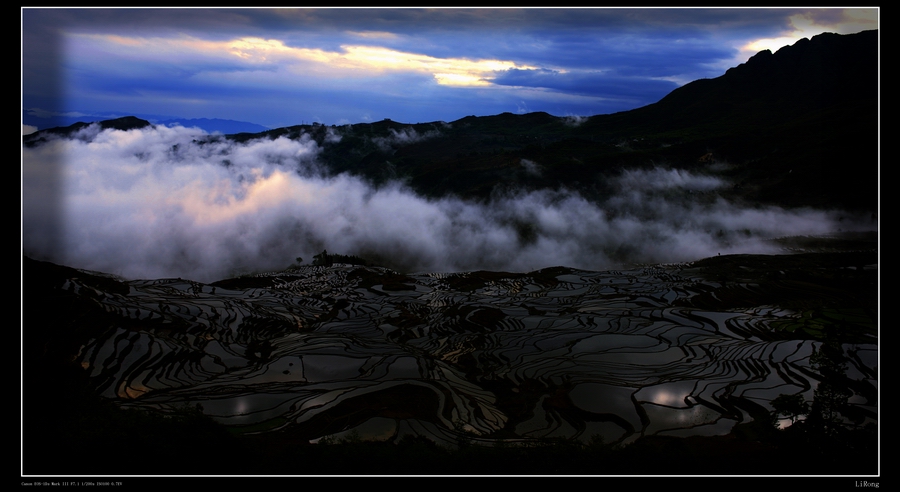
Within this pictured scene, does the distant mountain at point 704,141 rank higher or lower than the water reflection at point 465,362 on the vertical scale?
higher

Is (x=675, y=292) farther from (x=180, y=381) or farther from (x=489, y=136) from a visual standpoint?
(x=489, y=136)

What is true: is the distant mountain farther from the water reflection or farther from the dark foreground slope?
the water reflection

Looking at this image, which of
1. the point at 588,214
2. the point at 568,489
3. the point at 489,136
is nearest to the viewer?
the point at 568,489

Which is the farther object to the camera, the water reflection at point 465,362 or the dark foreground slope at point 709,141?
the dark foreground slope at point 709,141

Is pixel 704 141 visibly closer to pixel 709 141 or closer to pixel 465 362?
pixel 709 141

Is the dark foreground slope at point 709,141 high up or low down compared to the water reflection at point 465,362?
up

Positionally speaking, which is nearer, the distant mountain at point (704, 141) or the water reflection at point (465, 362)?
the water reflection at point (465, 362)

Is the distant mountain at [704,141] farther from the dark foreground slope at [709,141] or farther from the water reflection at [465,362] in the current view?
the water reflection at [465,362]

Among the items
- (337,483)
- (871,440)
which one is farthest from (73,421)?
(871,440)

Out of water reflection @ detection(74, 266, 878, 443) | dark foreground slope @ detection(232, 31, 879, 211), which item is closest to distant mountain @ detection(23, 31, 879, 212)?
dark foreground slope @ detection(232, 31, 879, 211)

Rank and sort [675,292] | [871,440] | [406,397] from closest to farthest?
1. [871,440]
2. [406,397]
3. [675,292]

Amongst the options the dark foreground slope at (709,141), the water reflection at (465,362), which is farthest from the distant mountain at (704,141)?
the water reflection at (465,362)
